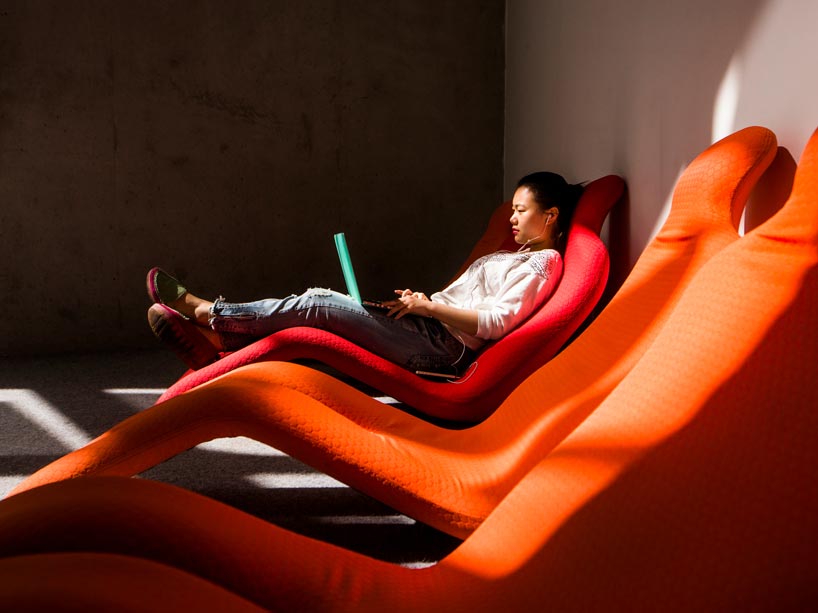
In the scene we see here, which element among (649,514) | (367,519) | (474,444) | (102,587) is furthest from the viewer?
(367,519)

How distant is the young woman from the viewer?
2.33 meters

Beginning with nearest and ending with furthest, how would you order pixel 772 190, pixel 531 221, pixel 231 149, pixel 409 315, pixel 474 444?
pixel 772 190
pixel 474 444
pixel 409 315
pixel 531 221
pixel 231 149

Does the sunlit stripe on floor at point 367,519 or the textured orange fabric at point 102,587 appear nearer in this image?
the textured orange fabric at point 102,587

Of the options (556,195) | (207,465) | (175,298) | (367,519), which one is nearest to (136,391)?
(175,298)

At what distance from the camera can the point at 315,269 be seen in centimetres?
440

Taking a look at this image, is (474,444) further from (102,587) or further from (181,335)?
(181,335)

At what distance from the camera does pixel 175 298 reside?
2.57 m

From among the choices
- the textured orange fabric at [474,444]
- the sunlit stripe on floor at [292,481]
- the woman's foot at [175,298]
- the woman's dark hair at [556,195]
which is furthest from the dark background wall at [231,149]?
the textured orange fabric at [474,444]

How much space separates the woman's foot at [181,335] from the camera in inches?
92.8

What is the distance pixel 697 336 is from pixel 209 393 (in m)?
0.99

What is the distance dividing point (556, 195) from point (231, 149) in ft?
7.93

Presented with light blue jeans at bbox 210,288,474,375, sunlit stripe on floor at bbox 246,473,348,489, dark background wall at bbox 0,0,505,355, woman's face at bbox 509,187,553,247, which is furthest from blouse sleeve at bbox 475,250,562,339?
dark background wall at bbox 0,0,505,355

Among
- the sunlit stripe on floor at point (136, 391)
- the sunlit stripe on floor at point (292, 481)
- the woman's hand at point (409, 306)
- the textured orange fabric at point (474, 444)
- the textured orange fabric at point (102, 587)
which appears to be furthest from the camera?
the sunlit stripe on floor at point (136, 391)

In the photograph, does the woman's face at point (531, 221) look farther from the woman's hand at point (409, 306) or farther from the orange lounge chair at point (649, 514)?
the orange lounge chair at point (649, 514)
